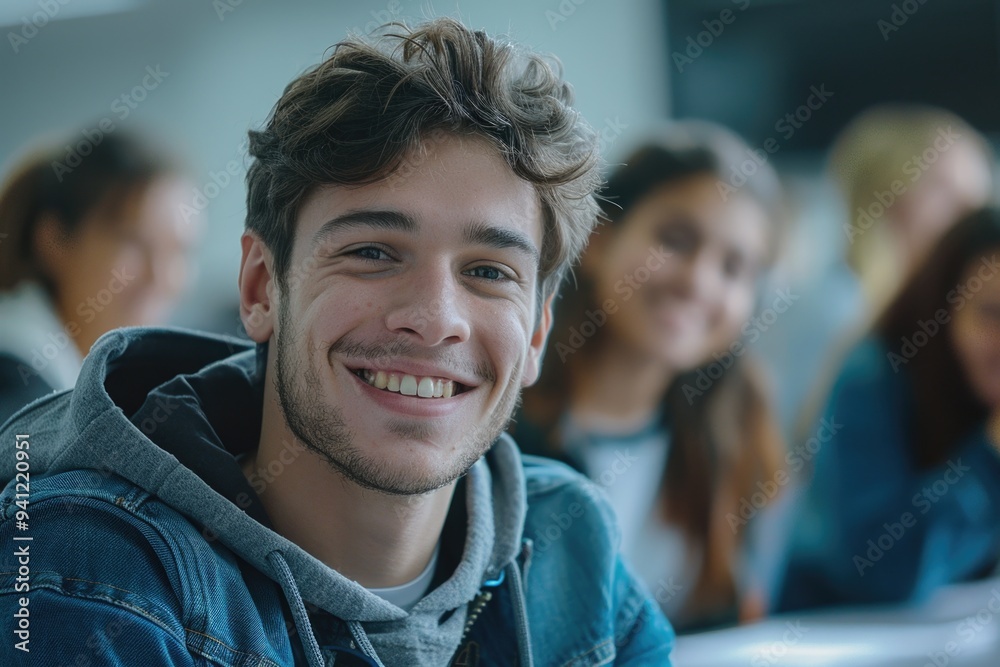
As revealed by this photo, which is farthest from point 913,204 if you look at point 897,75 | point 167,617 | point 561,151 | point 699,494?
point 167,617

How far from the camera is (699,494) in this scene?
5.82 ft

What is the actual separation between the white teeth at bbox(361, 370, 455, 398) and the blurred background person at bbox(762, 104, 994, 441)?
4.27ft

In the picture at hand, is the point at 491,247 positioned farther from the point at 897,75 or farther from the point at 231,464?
the point at 897,75

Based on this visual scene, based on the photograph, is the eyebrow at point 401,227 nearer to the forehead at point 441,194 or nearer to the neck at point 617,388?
the forehead at point 441,194

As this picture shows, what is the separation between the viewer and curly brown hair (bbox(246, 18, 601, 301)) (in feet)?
2.86

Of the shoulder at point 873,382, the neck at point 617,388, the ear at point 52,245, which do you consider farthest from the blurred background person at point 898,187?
the ear at point 52,245

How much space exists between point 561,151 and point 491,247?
144 mm

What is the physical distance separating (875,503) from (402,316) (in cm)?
144

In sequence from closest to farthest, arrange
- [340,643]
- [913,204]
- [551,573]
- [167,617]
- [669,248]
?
[167,617] < [340,643] < [551,573] < [669,248] < [913,204]

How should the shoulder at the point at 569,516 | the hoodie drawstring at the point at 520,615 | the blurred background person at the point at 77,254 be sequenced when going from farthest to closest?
1. the blurred background person at the point at 77,254
2. the shoulder at the point at 569,516
3. the hoodie drawstring at the point at 520,615

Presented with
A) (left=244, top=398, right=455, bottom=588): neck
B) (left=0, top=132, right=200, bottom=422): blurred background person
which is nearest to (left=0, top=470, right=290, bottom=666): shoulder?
(left=244, top=398, right=455, bottom=588): neck

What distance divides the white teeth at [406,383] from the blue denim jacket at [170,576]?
17 centimetres

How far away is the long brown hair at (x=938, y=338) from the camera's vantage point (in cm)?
196

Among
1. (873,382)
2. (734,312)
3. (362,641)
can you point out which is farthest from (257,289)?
(873,382)
